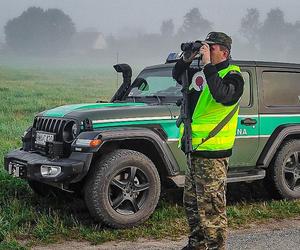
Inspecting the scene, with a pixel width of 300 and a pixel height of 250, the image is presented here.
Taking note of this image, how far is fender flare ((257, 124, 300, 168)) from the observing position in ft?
19.9

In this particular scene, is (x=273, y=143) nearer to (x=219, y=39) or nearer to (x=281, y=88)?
(x=281, y=88)

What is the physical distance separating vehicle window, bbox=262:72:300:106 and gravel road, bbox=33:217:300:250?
1760 mm

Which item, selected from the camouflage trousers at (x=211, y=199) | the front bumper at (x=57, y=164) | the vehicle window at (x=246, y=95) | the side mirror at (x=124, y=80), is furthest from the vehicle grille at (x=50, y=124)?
the vehicle window at (x=246, y=95)

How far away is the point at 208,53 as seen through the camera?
3775 mm

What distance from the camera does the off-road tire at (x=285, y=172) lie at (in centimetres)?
620

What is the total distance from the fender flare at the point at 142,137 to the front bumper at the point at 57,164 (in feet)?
0.57

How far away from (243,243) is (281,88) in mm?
2474

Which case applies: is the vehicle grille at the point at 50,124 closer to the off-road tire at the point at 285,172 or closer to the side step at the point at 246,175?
the side step at the point at 246,175

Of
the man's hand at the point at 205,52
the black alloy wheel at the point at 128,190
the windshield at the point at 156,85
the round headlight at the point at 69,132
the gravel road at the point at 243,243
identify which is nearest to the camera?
the man's hand at the point at 205,52

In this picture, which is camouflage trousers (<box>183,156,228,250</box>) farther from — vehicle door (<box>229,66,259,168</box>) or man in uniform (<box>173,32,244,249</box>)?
vehicle door (<box>229,66,259,168</box>)

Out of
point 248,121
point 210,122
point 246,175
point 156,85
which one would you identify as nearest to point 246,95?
point 248,121

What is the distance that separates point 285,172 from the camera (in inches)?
249

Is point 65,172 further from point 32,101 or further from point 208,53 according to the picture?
point 32,101

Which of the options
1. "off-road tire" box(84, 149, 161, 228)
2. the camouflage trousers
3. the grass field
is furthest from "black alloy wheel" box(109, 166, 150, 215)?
the camouflage trousers
